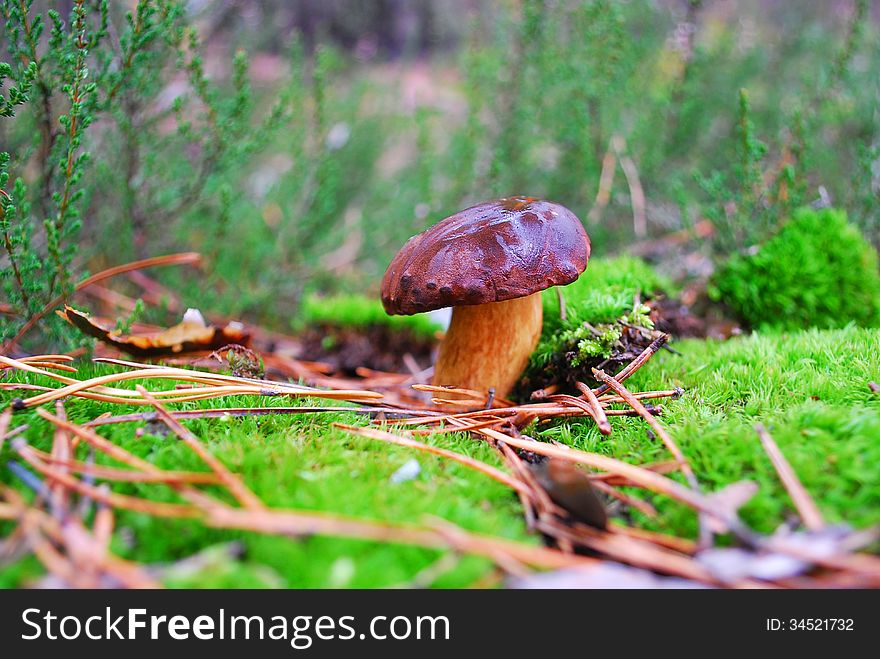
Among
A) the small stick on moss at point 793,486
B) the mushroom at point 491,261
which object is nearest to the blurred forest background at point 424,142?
the mushroom at point 491,261

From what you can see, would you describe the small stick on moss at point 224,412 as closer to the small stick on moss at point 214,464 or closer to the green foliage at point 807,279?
the small stick on moss at point 214,464

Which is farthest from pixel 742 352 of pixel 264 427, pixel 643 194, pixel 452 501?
pixel 643 194

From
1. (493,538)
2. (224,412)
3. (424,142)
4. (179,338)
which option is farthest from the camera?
(424,142)

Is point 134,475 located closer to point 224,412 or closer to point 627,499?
point 224,412

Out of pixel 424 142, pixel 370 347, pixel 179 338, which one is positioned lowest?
pixel 370 347

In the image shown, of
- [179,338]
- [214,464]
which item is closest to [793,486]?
[214,464]

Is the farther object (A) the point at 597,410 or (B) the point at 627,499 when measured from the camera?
(A) the point at 597,410

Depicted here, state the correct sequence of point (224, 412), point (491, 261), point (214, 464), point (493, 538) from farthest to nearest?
point (491, 261) < point (224, 412) < point (214, 464) < point (493, 538)

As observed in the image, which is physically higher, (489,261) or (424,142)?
(424,142)

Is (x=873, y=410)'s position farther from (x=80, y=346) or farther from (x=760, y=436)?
(x=80, y=346)
